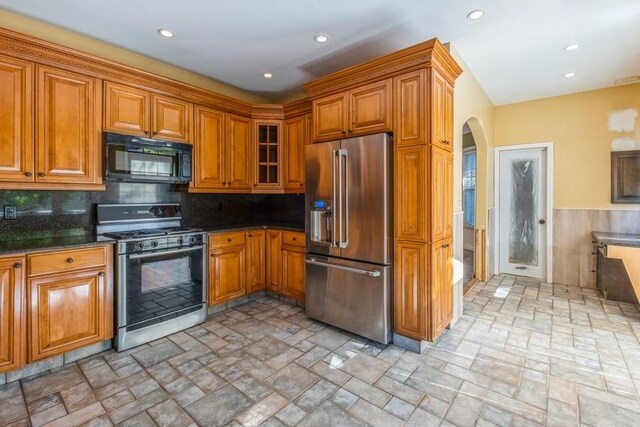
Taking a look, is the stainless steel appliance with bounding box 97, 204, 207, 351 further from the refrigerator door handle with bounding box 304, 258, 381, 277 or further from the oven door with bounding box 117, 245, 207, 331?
the refrigerator door handle with bounding box 304, 258, 381, 277

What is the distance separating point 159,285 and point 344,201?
1.89 metres

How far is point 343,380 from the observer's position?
7.13 feet

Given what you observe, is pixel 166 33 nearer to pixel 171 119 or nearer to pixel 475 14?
pixel 171 119

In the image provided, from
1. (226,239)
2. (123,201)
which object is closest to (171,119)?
(123,201)

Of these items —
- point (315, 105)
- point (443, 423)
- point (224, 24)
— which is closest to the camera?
point (443, 423)

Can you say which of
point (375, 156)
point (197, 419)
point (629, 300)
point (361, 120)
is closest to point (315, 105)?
point (361, 120)

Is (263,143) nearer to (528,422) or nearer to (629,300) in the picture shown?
(528,422)

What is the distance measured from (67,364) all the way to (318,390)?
6.55 feet

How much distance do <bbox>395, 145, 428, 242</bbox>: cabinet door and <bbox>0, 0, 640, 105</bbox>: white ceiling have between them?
1.12m

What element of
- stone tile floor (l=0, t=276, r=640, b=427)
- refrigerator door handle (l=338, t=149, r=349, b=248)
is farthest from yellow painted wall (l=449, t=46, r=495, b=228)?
stone tile floor (l=0, t=276, r=640, b=427)

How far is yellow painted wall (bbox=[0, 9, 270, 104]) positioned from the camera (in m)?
2.46

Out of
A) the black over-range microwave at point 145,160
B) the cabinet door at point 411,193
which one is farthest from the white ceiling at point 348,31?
the cabinet door at point 411,193

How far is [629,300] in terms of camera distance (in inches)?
146

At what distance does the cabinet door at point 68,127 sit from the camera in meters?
2.41
